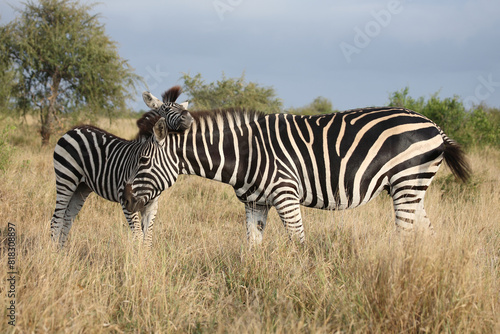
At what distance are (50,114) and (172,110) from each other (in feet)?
40.9

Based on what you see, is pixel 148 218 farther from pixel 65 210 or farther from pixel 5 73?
pixel 5 73

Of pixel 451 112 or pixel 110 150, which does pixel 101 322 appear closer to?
pixel 110 150

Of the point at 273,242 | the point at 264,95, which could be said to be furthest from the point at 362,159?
the point at 264,95

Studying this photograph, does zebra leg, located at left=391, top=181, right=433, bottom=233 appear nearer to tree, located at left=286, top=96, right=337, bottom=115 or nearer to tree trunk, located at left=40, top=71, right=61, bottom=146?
tree trunk, located at left=40, top=71, right=61, bottom=146

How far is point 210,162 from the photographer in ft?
15.7

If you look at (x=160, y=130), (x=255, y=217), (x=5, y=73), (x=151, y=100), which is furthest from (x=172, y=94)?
(x=5, y=73)

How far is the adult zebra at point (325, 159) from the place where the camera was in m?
4.76

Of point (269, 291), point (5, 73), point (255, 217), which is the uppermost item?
point (5, 73)

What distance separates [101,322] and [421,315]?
223cm

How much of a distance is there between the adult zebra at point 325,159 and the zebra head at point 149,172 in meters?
0.17

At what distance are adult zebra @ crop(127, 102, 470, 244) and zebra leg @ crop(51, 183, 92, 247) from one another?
2.21 metres

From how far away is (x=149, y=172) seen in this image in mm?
4551

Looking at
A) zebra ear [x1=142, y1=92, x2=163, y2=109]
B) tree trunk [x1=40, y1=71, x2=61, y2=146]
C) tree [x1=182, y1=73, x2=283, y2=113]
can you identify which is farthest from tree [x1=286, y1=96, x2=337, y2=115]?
zebra ear [x1=142, y1=92, x2=163, y2=109]

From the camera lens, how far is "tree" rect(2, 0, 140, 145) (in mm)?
15531
